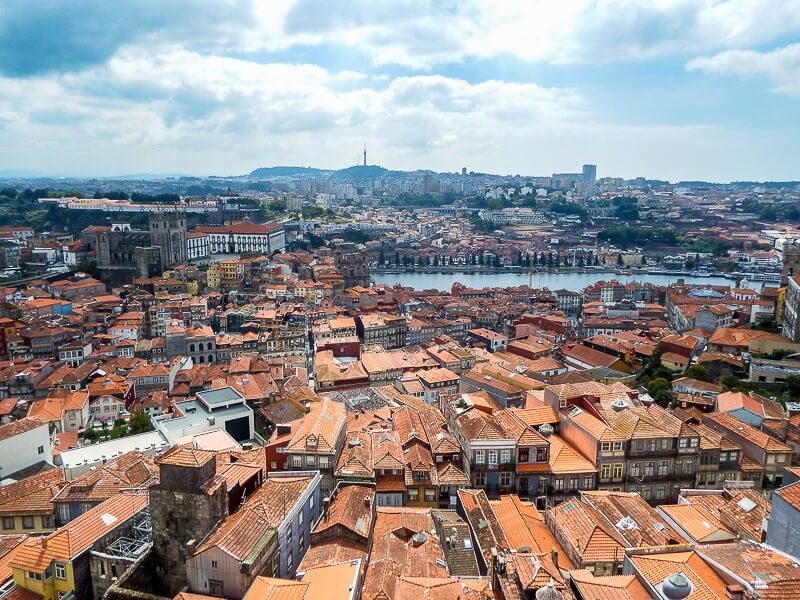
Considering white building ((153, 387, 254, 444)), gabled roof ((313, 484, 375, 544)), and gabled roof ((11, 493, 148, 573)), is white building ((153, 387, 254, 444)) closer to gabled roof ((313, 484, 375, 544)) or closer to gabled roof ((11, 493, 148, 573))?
gabled roof ((11, 493, 148, 573))

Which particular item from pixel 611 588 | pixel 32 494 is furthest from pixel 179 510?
pixel 611 588

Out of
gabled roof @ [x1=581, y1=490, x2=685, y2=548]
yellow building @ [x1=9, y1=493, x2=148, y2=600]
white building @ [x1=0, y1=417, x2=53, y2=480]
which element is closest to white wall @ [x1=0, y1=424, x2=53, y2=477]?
white building @ [x1=0, y1=417, x2=53, y2=480]

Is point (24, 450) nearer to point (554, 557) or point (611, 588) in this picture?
point (554, 557)

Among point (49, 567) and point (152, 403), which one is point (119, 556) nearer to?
point (49, 567)

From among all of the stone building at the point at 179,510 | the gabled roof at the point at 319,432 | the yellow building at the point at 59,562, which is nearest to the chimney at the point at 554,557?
the gabled roof at the point at 319,432

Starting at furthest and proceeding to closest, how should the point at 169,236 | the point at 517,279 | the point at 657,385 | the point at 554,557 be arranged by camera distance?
the point at 517,279
the point at 169,236
the point at 657,385
the point at 554,557

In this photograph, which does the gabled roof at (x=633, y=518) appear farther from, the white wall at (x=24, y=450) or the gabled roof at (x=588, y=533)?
the white wall at (x=24, y=450)
